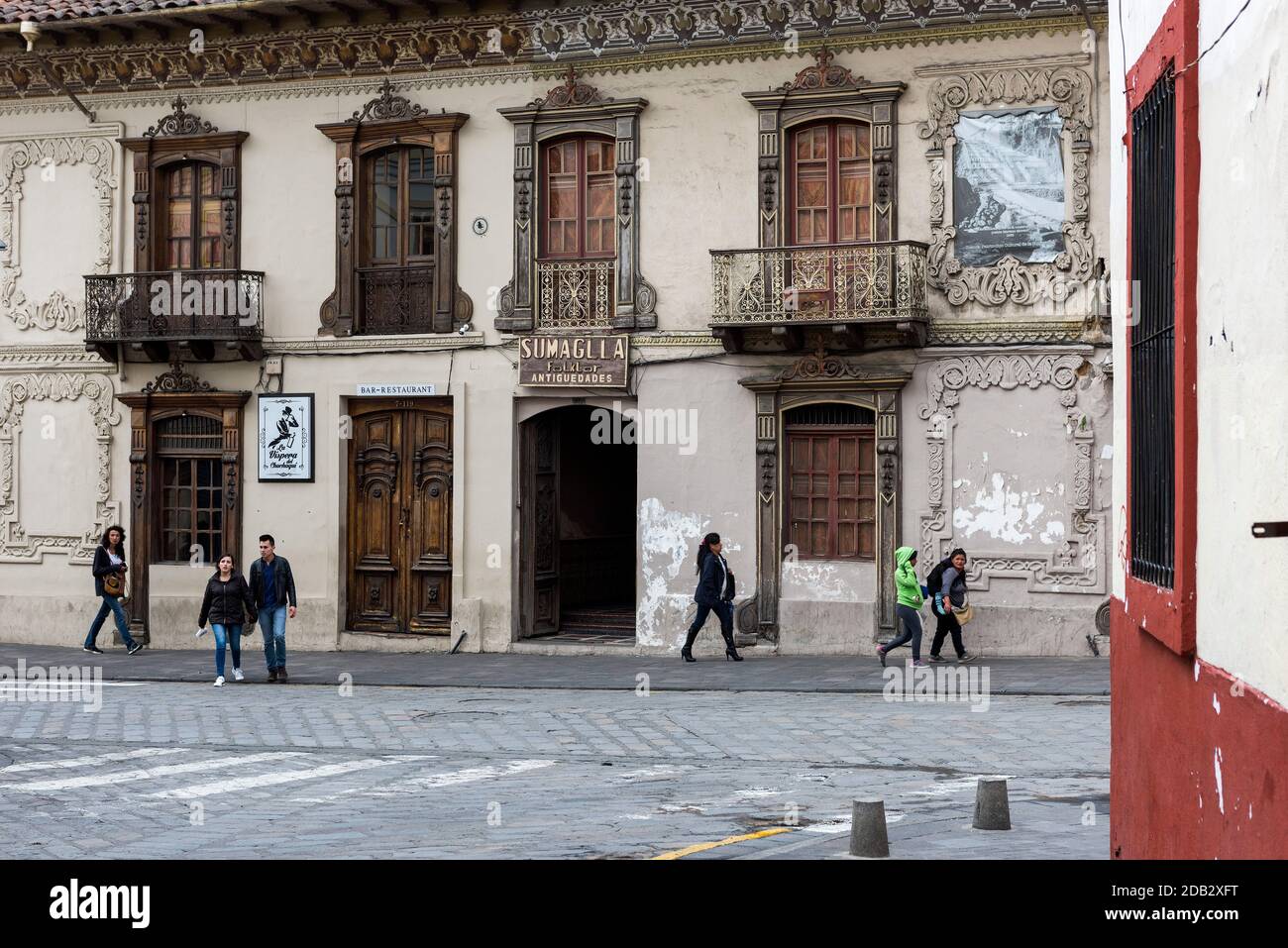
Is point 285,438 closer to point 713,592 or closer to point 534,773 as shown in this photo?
point 713,592

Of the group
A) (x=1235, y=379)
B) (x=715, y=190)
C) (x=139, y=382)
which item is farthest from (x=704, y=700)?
(x=1235, y=379)

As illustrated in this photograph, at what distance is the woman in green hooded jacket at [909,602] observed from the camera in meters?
20.6

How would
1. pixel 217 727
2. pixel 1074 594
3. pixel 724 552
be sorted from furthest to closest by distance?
pixel 724 552 < pixel 1074 594 < pixel 217 727

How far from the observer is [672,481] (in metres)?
23.8

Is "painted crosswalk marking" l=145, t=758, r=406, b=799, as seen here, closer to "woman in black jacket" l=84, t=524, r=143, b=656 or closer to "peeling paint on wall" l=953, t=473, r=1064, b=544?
"peeling paint on wall" l=953, t=473, r=1064, b=544

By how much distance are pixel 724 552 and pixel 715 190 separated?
475 cm

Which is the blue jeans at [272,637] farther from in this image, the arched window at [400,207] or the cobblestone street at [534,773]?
the arched window at [400,207]

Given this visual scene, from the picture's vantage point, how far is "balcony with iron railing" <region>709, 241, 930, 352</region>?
22.0m

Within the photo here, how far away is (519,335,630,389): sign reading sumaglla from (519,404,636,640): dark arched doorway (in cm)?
56

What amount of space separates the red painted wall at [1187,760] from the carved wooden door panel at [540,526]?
54.9 feet

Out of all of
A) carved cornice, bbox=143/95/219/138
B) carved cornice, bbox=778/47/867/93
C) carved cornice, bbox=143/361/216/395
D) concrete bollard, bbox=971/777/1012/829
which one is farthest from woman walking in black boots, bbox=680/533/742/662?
concrete bollard, bbox=971/777/1012/829

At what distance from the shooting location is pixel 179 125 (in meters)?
26.0

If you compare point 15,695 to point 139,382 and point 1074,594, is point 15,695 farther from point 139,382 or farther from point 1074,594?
point 1074,594

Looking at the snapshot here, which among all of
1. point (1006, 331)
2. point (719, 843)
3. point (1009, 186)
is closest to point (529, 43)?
point (1009, 186)
